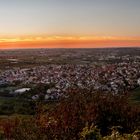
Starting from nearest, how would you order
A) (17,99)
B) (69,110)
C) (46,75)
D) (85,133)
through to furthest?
(85,133) < (69,110) < (17,99) < (46,75)

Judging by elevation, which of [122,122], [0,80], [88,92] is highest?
[88,92]

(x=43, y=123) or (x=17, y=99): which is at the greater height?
(x=43, y=123)

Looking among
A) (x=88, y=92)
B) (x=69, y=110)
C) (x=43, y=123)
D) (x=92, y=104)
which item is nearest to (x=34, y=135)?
(x=43, y=123)

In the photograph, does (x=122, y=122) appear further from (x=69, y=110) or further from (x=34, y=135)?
(x=34, y=135)

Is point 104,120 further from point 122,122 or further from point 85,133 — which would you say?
point 85,133

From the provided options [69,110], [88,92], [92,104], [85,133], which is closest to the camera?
[85,133]

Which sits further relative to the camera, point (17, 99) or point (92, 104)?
point (17, 99)
